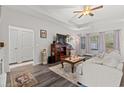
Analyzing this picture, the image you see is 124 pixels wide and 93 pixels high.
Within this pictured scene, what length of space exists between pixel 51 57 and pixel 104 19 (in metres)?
2.67

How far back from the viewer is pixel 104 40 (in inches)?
82.6

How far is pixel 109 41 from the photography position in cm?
206

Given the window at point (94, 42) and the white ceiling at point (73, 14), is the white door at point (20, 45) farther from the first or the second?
the window at point (94, 42)

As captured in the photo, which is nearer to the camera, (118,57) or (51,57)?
(118,57)

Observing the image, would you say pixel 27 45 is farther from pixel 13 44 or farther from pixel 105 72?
pixel 105 72

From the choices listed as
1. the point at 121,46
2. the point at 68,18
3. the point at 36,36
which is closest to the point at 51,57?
the point at 36,36

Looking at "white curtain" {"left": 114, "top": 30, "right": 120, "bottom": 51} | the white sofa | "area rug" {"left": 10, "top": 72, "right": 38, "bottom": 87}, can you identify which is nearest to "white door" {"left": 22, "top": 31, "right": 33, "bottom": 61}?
"area rug" {"left": 10, "top": 72, "right": 38, "bottom": 87}

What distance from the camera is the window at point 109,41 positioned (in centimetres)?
203

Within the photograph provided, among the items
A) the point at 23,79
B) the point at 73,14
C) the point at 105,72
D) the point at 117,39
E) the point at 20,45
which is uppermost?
the point at 73,14

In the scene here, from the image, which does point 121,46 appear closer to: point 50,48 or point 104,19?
point 104,19

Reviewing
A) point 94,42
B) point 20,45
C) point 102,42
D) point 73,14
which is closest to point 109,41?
point 102,42

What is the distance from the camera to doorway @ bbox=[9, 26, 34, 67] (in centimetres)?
233

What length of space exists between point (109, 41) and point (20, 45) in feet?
6.84

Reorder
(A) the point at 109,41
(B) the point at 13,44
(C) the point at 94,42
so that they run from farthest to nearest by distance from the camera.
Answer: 1. (B) the point at 13,44
2. (C) the point at 94,42
3. (A) the point at 109,41
